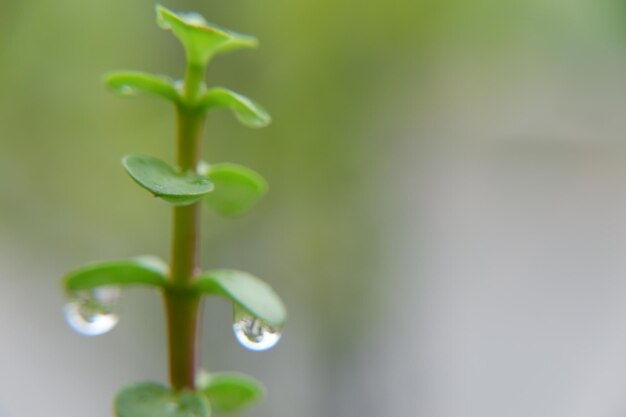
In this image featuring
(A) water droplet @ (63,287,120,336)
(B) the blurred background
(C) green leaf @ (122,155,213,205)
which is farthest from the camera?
(B) the blurred background

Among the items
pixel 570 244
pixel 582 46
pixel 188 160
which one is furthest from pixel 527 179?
pixel 188 160

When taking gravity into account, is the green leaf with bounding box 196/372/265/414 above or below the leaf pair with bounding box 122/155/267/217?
below

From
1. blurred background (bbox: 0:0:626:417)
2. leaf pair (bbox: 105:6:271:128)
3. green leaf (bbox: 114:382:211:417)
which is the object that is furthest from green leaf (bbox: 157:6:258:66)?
blurred background (bbox: 0:0:626:417)

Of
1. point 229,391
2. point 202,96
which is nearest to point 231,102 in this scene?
point 202,96

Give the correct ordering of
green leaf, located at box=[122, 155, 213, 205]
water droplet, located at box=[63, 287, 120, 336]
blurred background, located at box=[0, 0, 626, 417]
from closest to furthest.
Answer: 1. green leaf, located at box=[122, 155, 213, 205]
2. water droplet, located at box=[63, 287, 120, 336]
3. blurred background, located at box=[0, 0, 626, 417]

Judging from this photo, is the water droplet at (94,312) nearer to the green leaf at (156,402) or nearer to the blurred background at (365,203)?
the green leaf at (156,402)

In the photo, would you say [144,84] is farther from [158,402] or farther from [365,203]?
[365,203]

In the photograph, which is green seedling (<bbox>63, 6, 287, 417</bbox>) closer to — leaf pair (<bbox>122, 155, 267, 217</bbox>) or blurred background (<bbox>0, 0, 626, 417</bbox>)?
leaf pair (<bbox>122, 155, 267, 217</bbox>)
